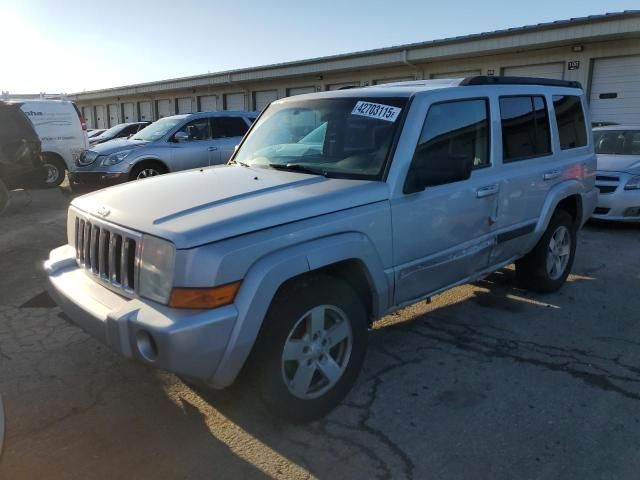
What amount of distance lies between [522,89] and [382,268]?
234 centimetres

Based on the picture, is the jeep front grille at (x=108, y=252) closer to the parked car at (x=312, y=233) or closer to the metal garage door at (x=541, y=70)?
the parked car at (x=312, y=233)

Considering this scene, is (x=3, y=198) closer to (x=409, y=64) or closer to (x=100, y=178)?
(x=100, y=178)

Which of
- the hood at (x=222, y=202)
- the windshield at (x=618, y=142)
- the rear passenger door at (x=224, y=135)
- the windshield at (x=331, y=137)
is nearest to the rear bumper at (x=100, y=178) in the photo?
the rear passenger door at (x=224, y=135)

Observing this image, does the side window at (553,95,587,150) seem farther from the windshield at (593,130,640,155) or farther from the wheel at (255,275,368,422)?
the windshield at (593,130,640,155)

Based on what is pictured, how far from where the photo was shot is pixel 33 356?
395cm

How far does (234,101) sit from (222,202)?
2726 centimetres

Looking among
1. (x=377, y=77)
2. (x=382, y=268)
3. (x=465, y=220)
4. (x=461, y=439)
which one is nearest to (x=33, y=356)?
(x=382, y=268)

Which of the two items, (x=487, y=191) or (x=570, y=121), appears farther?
(x=570, y=121)

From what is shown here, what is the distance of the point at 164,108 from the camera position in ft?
117

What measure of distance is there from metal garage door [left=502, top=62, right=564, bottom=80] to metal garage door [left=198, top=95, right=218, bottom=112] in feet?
58.1

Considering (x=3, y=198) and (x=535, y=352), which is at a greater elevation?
(x=3, y=198)

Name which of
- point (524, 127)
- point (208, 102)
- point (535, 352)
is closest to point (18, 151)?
point (524, 127)

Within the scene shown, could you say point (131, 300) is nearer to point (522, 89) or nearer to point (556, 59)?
point (522, 89)

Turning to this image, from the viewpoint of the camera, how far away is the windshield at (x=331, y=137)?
354 cm
